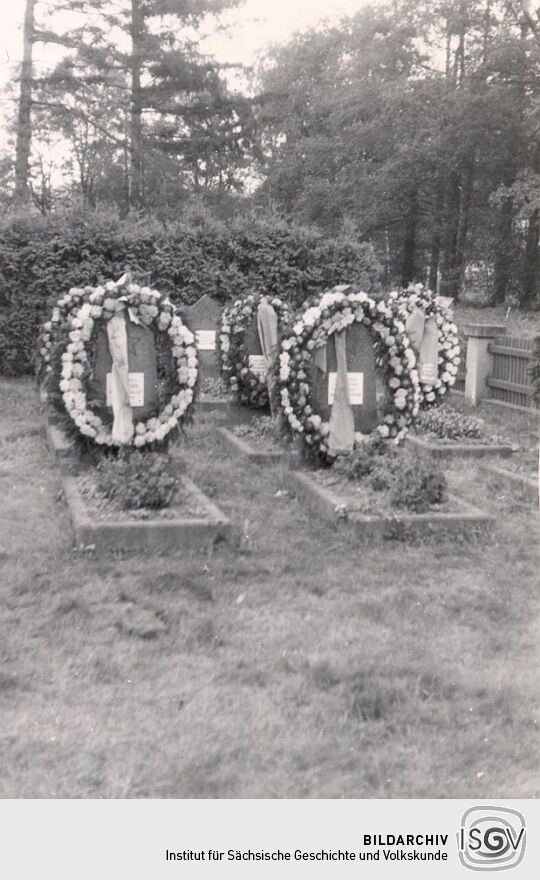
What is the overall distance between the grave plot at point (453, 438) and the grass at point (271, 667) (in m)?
2.84

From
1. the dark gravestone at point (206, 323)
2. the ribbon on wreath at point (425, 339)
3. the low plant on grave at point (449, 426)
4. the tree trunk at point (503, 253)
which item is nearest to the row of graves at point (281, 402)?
the low plant on grave at point (449, 426)

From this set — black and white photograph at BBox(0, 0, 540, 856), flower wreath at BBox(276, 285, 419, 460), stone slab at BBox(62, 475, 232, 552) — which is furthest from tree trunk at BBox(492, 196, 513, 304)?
stone slab at BBox(62, 475, 232, 552)

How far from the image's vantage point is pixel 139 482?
690 cm

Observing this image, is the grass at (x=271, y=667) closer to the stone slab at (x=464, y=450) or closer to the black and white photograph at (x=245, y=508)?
the black and white photograph at (x=245, y=508)

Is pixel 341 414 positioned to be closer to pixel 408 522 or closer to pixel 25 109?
pixel 408 522

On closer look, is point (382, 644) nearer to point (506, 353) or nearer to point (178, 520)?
point (178, 520)

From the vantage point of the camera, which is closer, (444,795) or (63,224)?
(444,795)

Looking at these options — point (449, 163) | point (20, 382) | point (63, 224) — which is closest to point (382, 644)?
point (20, 382)

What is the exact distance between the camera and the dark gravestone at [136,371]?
847 centimetres

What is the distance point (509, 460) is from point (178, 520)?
4487 mm

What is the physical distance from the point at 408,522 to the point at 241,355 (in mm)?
5363

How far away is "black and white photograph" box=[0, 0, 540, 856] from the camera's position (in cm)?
381

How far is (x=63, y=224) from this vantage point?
16344 millimetres
